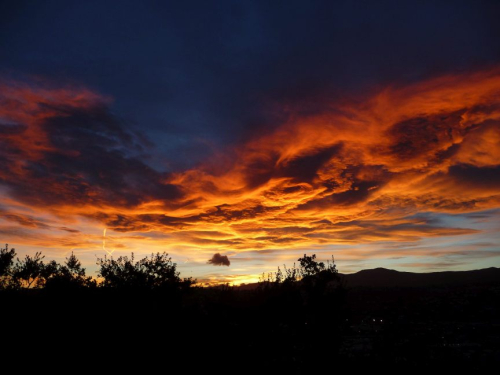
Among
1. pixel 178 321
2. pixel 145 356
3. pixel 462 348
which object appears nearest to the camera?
pixel 145 356

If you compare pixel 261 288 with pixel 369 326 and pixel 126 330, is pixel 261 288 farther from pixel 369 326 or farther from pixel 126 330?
pixel 369 326

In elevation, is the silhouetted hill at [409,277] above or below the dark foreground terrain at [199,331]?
above

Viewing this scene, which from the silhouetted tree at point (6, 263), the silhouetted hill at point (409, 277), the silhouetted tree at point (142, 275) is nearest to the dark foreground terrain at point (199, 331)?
the silhouetted tree at point (142, 275)

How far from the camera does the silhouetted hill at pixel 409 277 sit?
411 feet

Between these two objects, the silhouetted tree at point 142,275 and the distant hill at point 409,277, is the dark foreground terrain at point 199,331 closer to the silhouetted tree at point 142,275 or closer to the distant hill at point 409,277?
the silhouetted tree at point 142,275

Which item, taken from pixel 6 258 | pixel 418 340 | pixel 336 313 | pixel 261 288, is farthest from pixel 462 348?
pixel 6 258

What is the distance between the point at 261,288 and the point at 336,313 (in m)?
3.85

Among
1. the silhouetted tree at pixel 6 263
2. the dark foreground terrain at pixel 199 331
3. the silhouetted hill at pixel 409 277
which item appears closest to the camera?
the dark foreground terrain at pixel 199 331

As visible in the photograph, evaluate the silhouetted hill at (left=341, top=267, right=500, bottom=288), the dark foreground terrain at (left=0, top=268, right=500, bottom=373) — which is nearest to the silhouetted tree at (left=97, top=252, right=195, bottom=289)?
the dark foreground terrain at (left=0, top=268, right=500, bottom=373)

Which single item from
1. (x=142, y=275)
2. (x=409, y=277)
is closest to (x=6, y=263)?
(x=142, y=275)

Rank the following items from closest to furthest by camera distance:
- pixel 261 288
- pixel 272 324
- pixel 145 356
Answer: pixel 145 356, pixel 272 324, pixel 261 288

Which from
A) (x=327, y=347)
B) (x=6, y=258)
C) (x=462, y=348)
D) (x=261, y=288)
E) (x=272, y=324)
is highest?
(x=6, y=258)

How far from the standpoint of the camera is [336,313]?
1484 centimetres

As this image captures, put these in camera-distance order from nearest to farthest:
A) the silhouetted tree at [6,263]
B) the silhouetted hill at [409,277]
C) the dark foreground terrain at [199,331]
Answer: the dark foreground terrain at [199,331] < the silhouetted tree at [6,263] < the silhouetted hill at [409,277]
